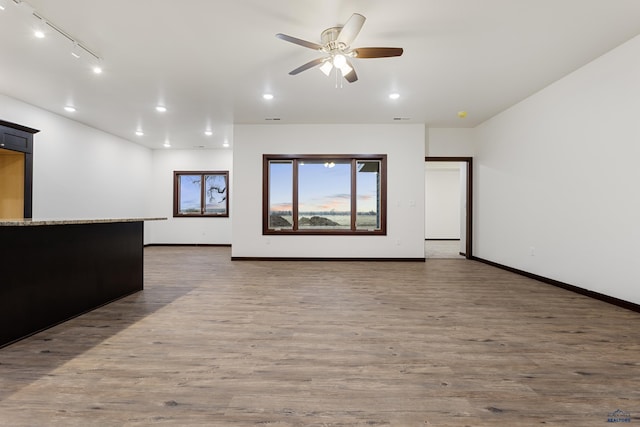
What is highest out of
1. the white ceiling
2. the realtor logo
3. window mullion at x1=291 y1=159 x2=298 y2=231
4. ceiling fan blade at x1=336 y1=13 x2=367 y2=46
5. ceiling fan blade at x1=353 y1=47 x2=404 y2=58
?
the white ceiling


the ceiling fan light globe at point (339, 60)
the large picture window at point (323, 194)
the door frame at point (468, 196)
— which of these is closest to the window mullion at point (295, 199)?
the large picture window at point (323, 194)

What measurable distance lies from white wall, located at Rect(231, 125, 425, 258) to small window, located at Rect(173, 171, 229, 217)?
2648mm

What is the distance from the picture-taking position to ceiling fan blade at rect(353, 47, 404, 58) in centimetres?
279

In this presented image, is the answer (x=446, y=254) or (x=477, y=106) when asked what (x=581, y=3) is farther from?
(x=446, y=254)

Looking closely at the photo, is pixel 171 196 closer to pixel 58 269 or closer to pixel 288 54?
pixel 58 269

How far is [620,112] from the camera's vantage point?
10.5ft

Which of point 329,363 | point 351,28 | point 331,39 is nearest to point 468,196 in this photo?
point 331,39

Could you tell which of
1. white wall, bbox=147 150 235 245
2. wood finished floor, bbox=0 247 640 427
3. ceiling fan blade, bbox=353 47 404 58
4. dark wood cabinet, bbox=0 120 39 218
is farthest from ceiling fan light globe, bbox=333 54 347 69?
white wall, bbox=147 150 235 245

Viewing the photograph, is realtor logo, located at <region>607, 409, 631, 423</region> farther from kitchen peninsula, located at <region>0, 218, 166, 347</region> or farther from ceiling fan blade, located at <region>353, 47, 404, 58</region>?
kitchen peninsula, located at <region>0, 218, 166, 347</region>

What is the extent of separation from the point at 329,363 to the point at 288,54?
322 centimetres

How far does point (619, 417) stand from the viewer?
4.69 ft

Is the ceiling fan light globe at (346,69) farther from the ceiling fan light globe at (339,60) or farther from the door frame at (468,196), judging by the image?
the door frame at (468,196)

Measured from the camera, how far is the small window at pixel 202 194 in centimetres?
851

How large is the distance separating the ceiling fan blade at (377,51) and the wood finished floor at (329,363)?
254 cm
